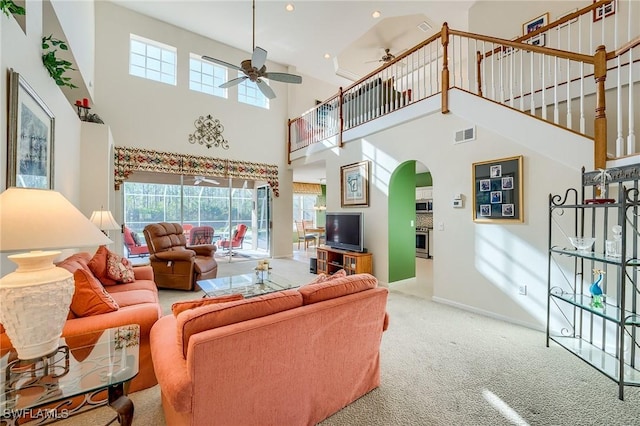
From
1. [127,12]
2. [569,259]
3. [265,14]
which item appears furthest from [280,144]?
[569,259]

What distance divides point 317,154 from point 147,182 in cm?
399

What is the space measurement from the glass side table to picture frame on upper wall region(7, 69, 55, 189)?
1.32 metres

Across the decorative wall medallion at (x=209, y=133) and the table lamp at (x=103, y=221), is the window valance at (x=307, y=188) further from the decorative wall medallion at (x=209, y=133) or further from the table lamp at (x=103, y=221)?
the table lamp at (x=103, y=221)

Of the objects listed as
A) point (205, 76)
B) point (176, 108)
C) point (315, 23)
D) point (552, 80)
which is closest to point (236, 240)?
point (176, 108)

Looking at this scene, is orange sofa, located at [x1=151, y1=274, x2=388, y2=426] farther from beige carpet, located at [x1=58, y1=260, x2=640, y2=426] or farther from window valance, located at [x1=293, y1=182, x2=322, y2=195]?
window valance, located at [x1=293, y1=182, x2=322, y2=195]

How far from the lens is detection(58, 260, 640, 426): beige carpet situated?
169 centimetres

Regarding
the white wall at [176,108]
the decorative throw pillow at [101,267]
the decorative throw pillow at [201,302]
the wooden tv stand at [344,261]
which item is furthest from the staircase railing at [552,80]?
the decorative throw pillow at [101,267]

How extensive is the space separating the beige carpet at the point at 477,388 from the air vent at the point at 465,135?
2.27 meters

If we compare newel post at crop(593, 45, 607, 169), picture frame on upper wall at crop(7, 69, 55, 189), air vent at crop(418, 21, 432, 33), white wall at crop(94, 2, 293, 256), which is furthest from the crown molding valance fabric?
newel post at crop(593, 45, 607, 169)

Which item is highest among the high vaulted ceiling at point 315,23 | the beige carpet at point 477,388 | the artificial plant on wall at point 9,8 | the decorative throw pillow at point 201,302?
the high vaulted ceiling at point 315,23

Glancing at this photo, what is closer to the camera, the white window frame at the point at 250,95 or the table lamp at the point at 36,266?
the table lamp at the point at 36,266

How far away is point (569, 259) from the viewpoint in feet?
9.04

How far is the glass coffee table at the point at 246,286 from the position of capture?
296 cm

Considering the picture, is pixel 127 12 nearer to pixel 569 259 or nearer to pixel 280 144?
pixel 280 144
